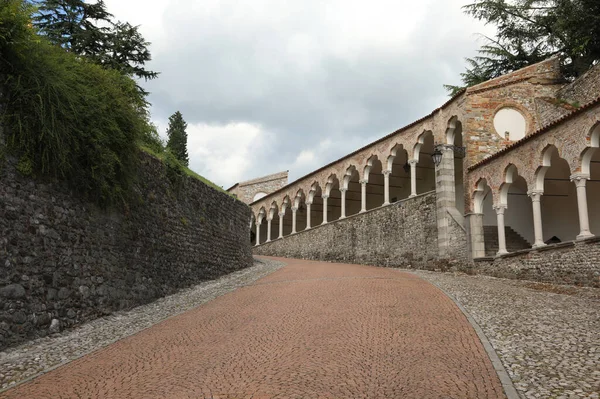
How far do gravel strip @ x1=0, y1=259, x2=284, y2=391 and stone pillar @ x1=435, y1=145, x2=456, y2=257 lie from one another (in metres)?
9.36

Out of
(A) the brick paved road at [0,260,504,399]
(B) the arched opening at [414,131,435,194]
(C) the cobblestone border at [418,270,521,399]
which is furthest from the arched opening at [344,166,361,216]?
(C) the cobblestone border at [418,270,521,399]

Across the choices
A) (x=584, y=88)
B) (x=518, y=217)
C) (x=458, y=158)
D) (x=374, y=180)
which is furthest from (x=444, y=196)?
(x=374, y=180)

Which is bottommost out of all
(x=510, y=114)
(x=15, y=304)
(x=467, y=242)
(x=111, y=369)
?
(x=111, y=369)

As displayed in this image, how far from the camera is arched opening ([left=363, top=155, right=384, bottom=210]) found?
26609 mm

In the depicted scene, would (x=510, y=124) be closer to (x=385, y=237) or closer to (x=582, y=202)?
(x=582, y=202)

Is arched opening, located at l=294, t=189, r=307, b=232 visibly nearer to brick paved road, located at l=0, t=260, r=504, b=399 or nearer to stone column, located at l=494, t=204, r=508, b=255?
stone column, located at l=494, t=204, r=508, b=255

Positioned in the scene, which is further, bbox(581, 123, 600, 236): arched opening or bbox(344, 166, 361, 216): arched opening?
bbox(344, 166, 361, 216): arched opening

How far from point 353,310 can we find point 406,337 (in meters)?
2.34

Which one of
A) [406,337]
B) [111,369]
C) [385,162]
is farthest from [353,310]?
[385,162]

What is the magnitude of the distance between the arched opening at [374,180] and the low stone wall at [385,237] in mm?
2974

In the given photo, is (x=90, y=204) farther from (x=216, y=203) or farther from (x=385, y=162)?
(x=385, y=162)

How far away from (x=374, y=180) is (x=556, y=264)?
16898 millimetres

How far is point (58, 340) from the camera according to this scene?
311 inches

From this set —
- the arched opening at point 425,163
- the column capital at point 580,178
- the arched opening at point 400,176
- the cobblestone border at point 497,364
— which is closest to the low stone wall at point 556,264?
the column capital at point 580,178
